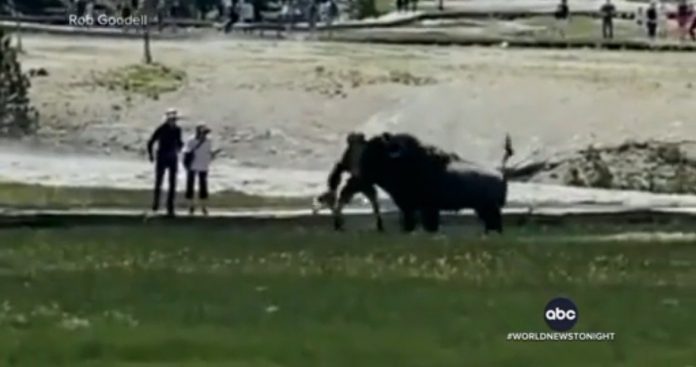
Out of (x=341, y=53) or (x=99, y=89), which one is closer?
(x=99, y=89)

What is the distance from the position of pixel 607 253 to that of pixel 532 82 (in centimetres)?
3651

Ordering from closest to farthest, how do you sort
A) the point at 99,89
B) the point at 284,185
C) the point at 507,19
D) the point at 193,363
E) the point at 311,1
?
the point at 193,363, the point at 284,185, the point at 99,89, the point at 311,1, the point at 507,19

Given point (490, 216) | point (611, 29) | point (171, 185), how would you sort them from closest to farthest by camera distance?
point (490, 216) → point (171, 185) → point (611, 29)

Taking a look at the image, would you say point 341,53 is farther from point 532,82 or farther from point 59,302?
point 59,302

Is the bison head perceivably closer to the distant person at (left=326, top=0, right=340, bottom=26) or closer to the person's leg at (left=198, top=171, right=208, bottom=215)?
the person's leg at (left=198, top=171, right=208, bottom=215)

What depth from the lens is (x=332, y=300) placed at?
726 inches

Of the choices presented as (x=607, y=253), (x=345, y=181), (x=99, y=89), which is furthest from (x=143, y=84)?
(x=607, y=253)

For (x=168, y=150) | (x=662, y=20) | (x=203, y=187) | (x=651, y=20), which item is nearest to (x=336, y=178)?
(x=168, y=150)

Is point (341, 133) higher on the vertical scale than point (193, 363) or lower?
lower

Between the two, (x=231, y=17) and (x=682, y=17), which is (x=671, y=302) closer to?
(x=231, y=17)

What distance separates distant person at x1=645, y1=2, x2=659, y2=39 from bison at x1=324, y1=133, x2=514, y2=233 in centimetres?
5156

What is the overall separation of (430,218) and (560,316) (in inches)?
520

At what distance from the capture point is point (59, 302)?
1809cm

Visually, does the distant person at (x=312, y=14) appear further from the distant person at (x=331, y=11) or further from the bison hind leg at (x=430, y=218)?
the bison hind leg at (x=430, y=218)
